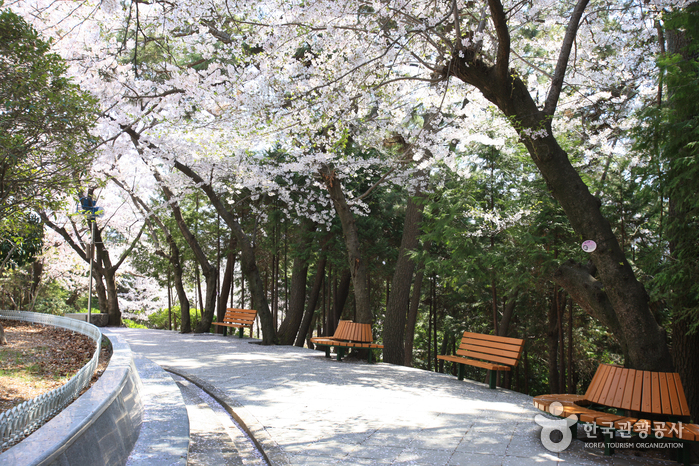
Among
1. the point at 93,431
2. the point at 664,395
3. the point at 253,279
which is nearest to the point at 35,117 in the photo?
the point at 93,431

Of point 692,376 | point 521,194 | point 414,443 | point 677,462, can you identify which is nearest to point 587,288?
point 692,376

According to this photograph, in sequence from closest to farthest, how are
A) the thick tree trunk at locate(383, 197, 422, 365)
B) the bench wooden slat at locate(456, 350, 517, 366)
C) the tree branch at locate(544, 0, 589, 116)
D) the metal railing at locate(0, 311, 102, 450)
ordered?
the metal railing at locate(0, 311, 102, 450) → the tree branch at locate(544, 0, 589, 116) → the bench wooden slat at locate(456, 350, 517, 366) → the thick tree trunk at locate(383, 197, 422, 365)

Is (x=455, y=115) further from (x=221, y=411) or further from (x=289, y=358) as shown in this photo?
(x=221, y=411)

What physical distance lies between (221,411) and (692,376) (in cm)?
504

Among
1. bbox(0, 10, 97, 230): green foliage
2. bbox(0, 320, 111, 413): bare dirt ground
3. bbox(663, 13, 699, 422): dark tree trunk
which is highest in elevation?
bbox(0, 10, 97, 230): green foliage

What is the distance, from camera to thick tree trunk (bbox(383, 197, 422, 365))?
10.9 meters

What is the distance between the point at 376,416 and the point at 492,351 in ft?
8.45

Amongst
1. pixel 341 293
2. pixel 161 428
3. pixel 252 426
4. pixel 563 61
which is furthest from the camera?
pixel 341 293

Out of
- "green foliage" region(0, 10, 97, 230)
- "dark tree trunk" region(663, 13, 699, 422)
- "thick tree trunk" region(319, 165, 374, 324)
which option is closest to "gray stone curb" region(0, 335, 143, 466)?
"green foliage" region(0, 10, 97, 230)

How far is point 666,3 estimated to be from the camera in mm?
6480

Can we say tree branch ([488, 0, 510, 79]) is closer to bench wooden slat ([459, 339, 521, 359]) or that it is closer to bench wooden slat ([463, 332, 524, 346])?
bench wooden slat ([463, 332, 524, 346])

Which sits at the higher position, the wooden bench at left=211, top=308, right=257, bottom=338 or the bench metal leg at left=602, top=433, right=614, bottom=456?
the wooden bench at left=211, top=308, right=257, bottom=338

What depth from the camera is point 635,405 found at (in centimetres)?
401

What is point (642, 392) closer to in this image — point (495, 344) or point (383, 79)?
point (495, 344)
